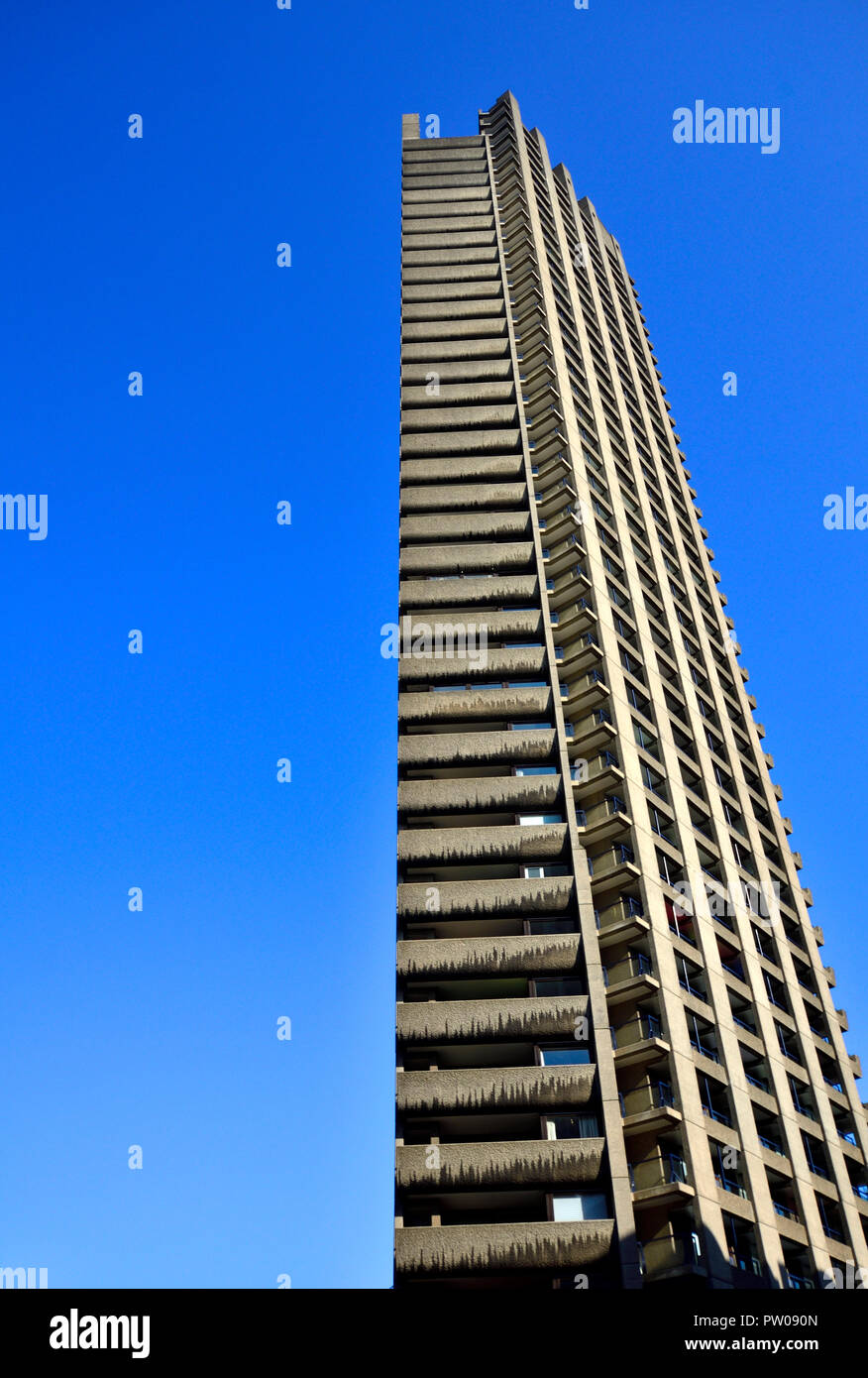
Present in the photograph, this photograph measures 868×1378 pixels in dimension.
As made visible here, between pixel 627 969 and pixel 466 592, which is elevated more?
pixel 466 592

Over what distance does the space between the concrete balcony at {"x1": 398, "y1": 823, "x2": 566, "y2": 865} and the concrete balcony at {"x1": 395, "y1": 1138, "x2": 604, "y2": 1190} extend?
1104cm

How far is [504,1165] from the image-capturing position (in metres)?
34.3

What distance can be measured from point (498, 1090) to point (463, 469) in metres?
33.3

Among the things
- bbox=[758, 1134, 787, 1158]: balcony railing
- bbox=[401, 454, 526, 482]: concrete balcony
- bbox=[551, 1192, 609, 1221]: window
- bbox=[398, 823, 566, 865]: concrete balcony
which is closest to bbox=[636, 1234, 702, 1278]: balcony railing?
bbox=[551, 1192, 609, 1221]: window

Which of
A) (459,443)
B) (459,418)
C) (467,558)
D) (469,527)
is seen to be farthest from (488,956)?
(459,418)

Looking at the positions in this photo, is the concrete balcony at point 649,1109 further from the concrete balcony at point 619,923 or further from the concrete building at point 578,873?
the concrete balcony at point 619,923

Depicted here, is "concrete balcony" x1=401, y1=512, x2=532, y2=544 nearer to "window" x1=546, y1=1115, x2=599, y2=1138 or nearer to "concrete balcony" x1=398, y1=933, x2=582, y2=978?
"concrete balcony" x1=398, y1=933, x2=582, y2=978

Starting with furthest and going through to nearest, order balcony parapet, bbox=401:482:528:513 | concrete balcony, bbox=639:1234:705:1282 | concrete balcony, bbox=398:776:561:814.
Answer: balcony parapet, bbox=401:482:528:513, concrete balcony, bbox=398:776:561:814, concrete balcony, bbox=639:1234:705:1282

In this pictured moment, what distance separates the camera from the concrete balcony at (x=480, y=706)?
47625 millimetres

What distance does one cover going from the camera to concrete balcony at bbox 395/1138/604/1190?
34031 millimetres

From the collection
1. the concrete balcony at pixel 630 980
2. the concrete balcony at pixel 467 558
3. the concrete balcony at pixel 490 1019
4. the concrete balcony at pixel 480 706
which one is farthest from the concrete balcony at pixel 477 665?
the concrete balcony at pixel 490 1019

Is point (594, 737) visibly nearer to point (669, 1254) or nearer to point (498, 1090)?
point (498, 1090)

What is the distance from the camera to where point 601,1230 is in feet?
107
